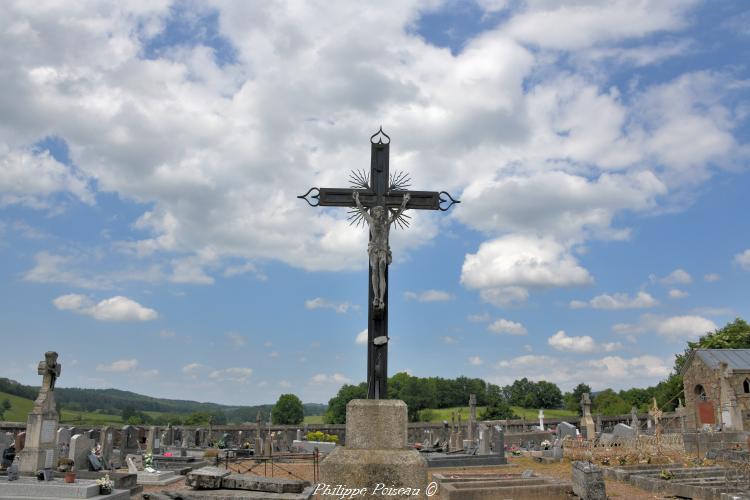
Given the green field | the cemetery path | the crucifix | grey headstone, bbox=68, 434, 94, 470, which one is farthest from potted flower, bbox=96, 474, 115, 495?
the green field

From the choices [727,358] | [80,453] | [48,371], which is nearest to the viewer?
[80,453]

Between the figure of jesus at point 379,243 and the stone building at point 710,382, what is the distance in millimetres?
31908

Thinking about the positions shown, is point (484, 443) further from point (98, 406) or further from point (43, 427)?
point (98, 406)

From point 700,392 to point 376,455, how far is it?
39.9 metres

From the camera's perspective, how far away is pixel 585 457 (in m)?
20.2

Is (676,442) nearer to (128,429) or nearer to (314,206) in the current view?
(314,206)

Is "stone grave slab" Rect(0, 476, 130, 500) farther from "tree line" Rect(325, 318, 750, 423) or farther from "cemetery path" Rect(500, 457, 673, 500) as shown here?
"tree line" Rect(325, 318, 750, 423)

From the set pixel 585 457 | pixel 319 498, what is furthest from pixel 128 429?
pixel 319 498

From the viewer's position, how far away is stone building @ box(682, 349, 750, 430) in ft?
113

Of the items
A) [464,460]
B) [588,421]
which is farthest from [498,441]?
[588,421]

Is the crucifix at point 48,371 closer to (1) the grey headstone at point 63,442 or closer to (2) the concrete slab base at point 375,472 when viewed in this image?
(1) the grey headstone at point 63,442

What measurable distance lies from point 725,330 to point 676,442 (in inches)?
1625

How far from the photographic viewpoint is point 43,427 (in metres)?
15.3

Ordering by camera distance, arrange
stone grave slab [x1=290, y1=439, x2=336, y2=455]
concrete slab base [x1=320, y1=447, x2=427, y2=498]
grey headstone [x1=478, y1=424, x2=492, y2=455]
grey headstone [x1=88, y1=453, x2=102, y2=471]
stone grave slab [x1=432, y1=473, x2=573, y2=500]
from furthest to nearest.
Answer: stone grave slab [x1=290, y1=439, x2=336, y2=455] → grey headstone [x1=478, y1=424, x2=492, y2=455] → grey headstone [x1=88, y1=453, x2=102, y2=471] → stone grave slab [x1=432, y1=473, x2=573, y2=500] → concrete slab base [x1=320, y1=447, x2=427, y2=498]
